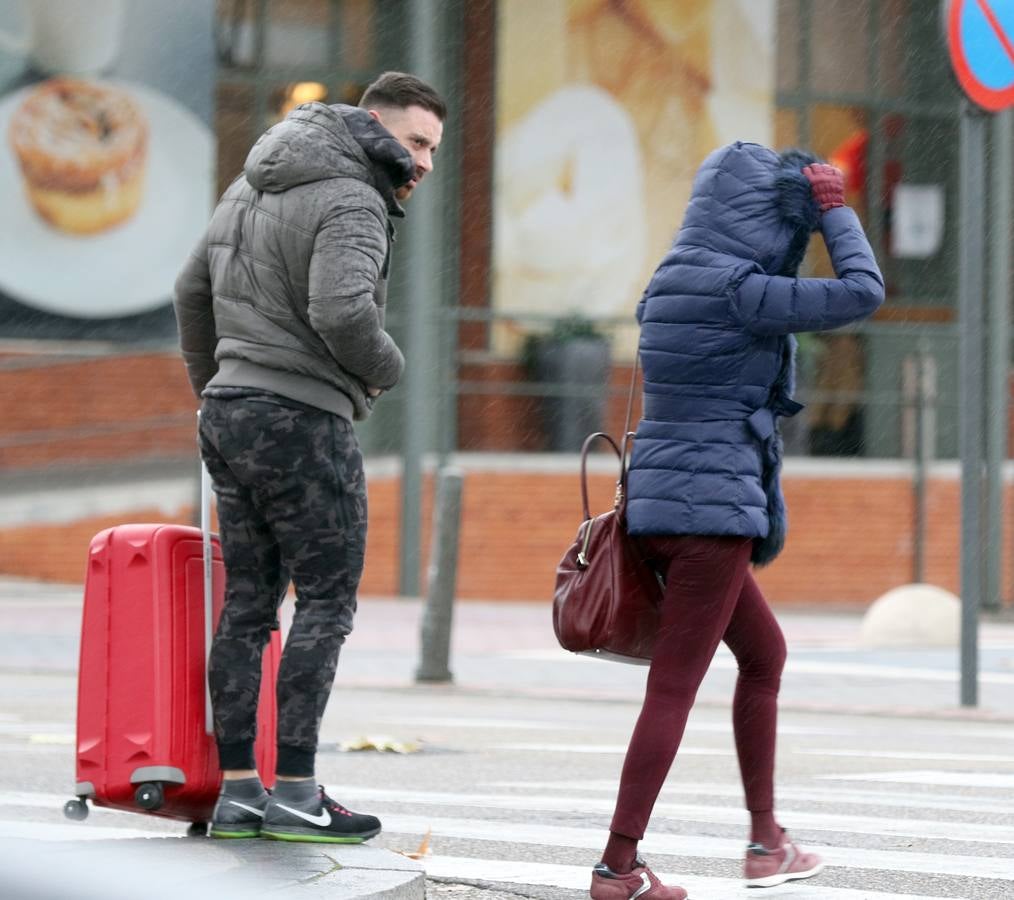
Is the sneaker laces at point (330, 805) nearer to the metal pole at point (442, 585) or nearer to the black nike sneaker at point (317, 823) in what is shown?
the black nike sneaker at point (317, 823)

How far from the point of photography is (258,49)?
19656mm

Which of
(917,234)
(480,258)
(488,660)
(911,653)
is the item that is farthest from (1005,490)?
(488,660)

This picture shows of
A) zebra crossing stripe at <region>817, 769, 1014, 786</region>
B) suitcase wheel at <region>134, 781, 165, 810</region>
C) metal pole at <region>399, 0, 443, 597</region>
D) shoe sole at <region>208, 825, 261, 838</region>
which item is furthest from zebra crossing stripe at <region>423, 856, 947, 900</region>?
metal pole at <region>399, 0, 443, 597</region>

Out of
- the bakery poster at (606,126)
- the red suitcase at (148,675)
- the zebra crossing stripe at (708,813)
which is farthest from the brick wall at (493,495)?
the red suitcase at (148,675)

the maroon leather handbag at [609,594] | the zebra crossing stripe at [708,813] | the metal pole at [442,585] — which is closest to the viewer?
the maroon leather handbag at [609,594]

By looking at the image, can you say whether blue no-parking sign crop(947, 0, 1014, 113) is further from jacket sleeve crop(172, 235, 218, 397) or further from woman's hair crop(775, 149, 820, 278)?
jacket sleeve crop(172, 235, 218, 397)

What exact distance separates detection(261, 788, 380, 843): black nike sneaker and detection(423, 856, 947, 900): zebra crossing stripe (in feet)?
0.82

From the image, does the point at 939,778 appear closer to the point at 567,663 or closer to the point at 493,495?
the point at 567,663

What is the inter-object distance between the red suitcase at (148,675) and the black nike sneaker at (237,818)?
0.09 metres

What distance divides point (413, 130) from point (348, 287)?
466 millimetres

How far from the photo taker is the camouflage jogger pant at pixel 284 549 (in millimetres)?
4895

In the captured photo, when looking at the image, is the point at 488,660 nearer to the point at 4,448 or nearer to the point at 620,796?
the point at 4,448

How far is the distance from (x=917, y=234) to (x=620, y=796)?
17.3 metres

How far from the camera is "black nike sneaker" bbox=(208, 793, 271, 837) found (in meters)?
4.95
